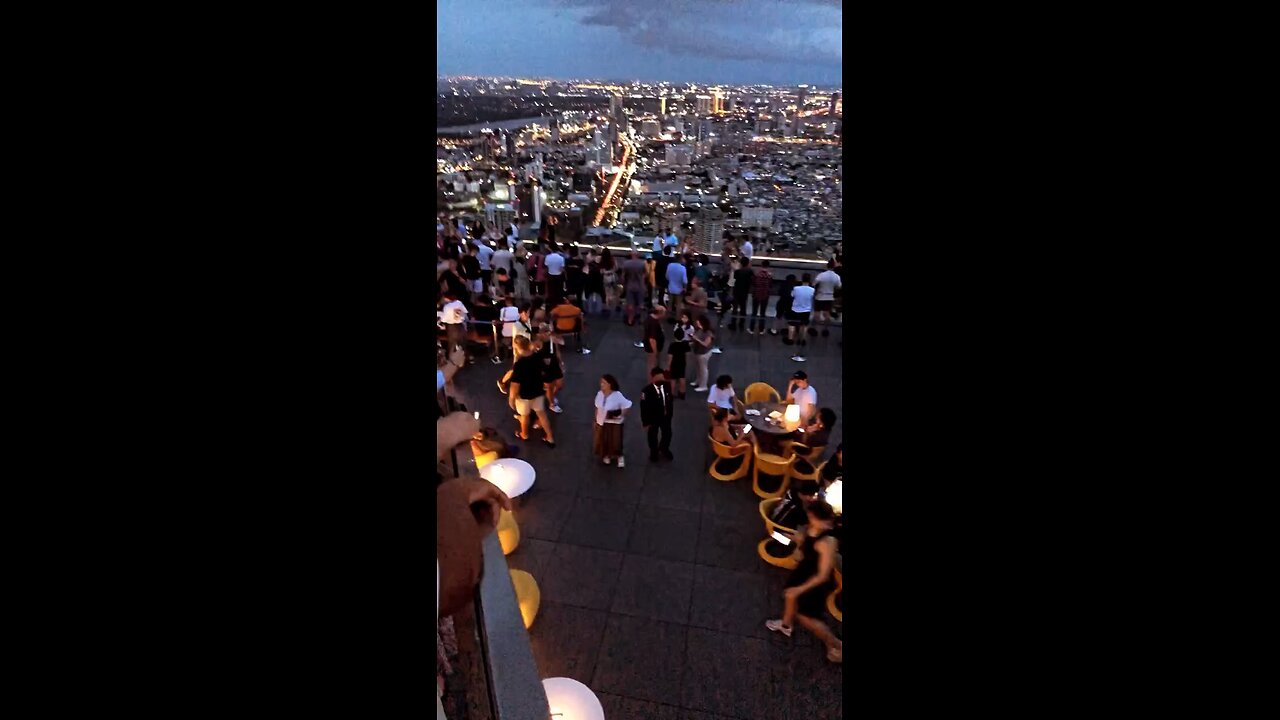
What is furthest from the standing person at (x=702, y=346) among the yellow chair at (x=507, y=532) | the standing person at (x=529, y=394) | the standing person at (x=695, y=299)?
the yellow chair at (x=507, y=532)

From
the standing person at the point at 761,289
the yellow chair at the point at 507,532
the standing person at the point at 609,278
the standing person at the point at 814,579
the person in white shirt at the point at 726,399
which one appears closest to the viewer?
the standing person at the point at 814,579

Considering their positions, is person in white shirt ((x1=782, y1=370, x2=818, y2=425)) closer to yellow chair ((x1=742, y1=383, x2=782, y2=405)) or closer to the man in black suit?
yellow chair ((x1=742, y1=383, x2=782, y2=405))

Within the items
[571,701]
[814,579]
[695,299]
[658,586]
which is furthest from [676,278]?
[571,701]

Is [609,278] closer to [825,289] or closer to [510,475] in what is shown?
[825,289]

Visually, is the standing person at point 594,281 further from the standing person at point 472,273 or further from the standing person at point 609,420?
the standing person at point 609,420

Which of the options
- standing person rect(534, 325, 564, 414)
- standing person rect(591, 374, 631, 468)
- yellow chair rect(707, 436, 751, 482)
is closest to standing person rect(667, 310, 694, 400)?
standing person rect(591, 374, 631, 468)
